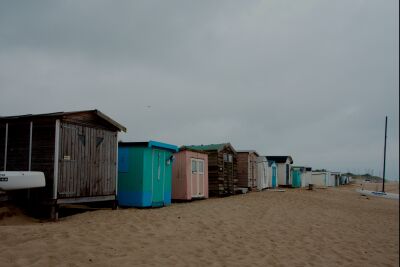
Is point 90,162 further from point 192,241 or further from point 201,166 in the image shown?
point 201,166

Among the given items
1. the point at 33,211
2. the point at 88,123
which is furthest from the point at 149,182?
the point at 33,211

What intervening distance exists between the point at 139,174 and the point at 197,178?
18.3 ft

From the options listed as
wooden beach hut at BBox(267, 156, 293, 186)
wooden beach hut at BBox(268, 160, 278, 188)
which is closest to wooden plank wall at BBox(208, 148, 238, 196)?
wooden beach hut at BBox(268, 160, 278, 188)

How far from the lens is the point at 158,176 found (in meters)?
15.4

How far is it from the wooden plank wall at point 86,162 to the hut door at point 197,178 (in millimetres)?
6213

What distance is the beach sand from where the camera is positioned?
691 centimetres

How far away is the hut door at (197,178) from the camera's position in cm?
1919

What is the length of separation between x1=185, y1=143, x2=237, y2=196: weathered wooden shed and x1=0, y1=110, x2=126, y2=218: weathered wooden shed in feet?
31.9

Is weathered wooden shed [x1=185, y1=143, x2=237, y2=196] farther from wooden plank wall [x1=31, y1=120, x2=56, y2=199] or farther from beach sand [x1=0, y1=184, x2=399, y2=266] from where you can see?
wooden plank wall [x1=31, y1=120, x2=56, y2=199]

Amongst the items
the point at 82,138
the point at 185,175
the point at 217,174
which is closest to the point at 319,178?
the point at 217,174

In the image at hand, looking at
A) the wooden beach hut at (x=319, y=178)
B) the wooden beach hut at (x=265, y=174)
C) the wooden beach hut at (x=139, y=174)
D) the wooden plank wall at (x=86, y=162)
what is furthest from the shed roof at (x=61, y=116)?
the wooden beach hut at (x=319, y=178)

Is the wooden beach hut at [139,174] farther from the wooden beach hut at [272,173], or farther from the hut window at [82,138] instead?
the wooden beach hut at [272,173]

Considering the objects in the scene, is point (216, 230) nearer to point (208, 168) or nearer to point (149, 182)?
point (149, 182)

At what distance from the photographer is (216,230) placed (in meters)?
10.4
